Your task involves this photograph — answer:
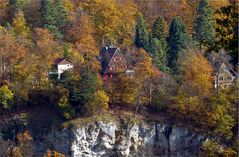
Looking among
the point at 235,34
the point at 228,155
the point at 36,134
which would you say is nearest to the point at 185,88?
the point at 36,134

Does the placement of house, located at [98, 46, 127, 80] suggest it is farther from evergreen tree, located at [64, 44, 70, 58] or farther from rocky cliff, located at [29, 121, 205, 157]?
rocky cliff, located at [29, 121, 205, 157]

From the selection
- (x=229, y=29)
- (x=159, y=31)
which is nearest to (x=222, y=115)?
(x=159, y=31)

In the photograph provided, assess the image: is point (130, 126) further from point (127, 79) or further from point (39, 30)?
point (39, 30)

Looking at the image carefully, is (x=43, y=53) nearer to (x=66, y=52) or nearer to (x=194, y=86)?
(x=66, y=52)

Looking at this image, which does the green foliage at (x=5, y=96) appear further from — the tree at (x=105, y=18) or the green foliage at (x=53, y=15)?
the tree at (x=105, y=18)

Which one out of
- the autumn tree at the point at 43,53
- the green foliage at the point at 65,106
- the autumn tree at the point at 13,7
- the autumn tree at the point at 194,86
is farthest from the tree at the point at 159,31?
the autumn tree at the point at 13,7

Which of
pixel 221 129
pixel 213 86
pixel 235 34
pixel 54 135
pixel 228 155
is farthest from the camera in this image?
pixel 213 86
